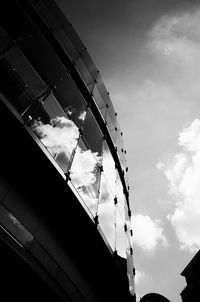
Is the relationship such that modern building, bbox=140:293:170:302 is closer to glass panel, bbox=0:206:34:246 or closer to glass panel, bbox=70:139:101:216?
glass panel, bbox=70:139:101:216

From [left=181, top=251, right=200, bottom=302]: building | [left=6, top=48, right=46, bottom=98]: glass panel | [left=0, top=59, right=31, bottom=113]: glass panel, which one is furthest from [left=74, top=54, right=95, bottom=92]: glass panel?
[left=181, top=251, right=200, bottom=302]: building

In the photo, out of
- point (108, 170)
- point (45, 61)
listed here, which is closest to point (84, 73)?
point (45, 61)

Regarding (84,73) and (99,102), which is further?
(99,102)

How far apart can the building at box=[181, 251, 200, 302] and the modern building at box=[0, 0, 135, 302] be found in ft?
25.5

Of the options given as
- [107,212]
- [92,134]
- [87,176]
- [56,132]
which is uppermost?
[92,134]

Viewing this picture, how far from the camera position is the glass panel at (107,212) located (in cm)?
775

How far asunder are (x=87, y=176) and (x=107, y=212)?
5.10 ft

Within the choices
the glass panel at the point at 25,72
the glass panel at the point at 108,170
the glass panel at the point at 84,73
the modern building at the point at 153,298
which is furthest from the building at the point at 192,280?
the glass panel at the point at 25,72

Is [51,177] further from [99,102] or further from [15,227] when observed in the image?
[99,102]

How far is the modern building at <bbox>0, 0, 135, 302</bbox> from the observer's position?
177 inches

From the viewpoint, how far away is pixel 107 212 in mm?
8438

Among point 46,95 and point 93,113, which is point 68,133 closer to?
point 46,95

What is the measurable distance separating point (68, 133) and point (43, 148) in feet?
7.53

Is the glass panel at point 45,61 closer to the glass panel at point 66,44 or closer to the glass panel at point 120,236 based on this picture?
the glass panel at point 66,44
